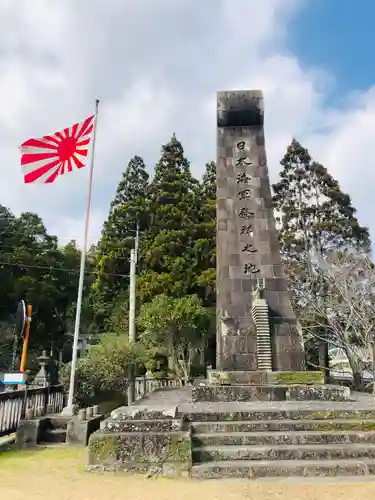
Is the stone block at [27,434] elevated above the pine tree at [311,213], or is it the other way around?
the pine tree at [311,213]

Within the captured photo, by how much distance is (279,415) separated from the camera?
5227mm

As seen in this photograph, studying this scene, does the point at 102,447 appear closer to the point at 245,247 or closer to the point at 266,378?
the point at 266,378

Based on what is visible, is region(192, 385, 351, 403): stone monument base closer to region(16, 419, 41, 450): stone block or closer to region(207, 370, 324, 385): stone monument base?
region(207, 370, 324, 385): stone monument base

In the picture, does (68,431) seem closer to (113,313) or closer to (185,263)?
(185,263)

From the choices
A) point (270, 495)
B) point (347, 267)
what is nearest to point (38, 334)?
point (347, 267)

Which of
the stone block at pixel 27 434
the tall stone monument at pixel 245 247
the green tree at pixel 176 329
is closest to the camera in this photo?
the stone block at pixel 27 434

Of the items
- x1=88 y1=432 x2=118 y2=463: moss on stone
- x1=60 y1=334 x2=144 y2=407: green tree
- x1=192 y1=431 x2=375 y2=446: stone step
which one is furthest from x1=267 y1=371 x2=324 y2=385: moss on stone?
x1=60 y1=334 x2=144 y2=407: green tree

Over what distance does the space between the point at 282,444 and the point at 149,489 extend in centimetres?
175

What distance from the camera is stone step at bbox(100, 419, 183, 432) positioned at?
457 cm

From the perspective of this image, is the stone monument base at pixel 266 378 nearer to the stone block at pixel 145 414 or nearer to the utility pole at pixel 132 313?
the utility pole at pixel 132 313

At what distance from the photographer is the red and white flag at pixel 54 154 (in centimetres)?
894

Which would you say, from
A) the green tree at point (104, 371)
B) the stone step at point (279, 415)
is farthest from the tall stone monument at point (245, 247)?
the green tree at point (104, 371)

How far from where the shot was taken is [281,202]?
22.4m

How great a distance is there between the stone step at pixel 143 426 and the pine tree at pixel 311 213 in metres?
15.4
